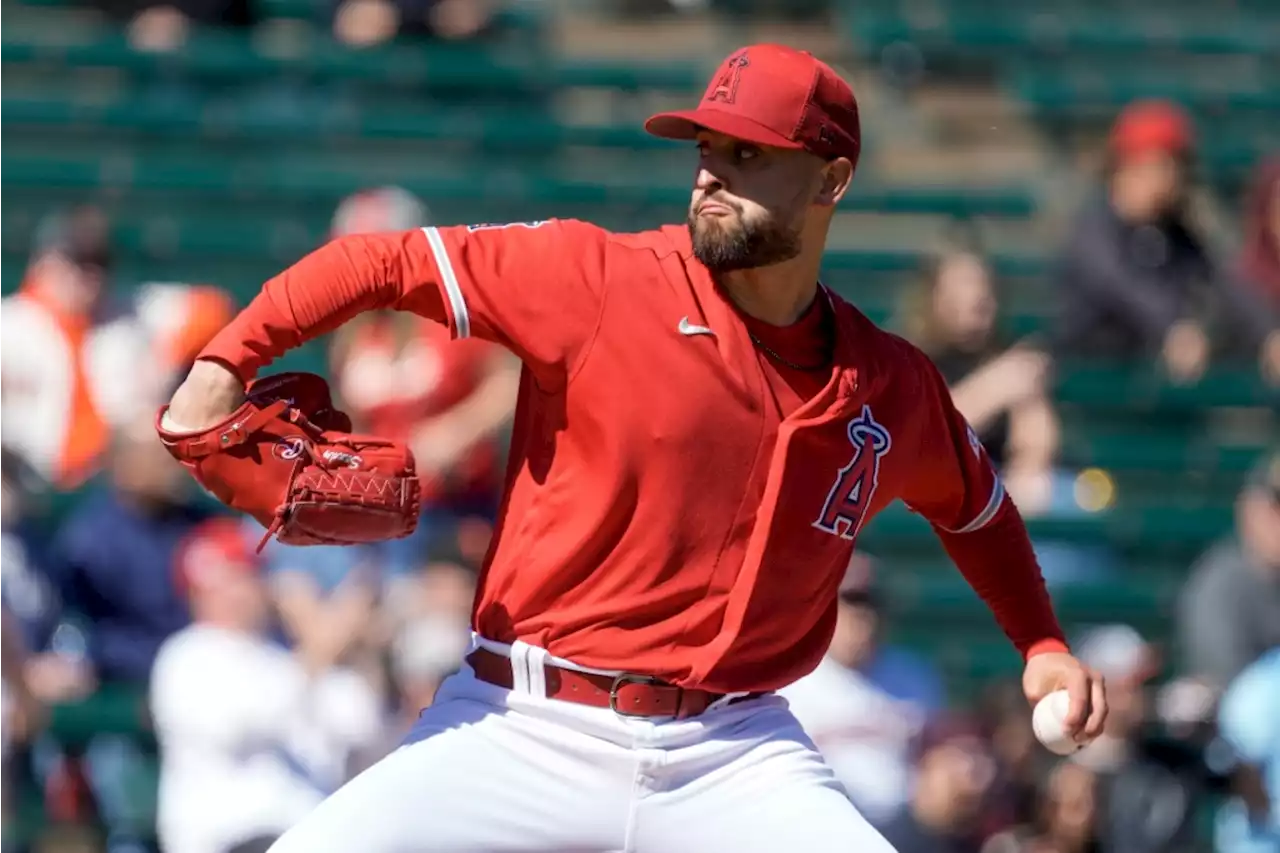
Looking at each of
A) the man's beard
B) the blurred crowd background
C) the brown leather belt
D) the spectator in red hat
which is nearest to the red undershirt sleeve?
the man's beard

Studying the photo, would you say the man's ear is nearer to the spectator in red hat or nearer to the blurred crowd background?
the blurred crowd background

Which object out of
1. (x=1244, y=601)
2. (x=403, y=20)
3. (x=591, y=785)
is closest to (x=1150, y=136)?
(x=1244, y=601)

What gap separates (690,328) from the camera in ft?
12.0

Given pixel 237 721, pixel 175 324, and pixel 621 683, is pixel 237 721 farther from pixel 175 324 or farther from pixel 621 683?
pixel 621 683

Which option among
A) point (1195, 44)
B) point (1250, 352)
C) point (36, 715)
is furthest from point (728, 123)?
point (1195, 44)

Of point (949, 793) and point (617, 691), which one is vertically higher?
point (617, 691)

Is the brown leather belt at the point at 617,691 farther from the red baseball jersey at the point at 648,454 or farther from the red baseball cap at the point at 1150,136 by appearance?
the red baseball cap at the point at 1150,136

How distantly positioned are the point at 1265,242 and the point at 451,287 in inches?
218

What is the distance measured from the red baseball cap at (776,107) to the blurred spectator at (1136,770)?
3.23 meters

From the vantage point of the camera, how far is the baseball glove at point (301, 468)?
11.2 ft

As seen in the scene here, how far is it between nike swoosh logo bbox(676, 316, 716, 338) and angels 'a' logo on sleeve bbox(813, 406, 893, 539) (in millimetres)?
329

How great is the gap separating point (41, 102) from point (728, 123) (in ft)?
18.4

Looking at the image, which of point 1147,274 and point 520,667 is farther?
point 1147,274

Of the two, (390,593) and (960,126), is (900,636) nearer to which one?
(390,593)
